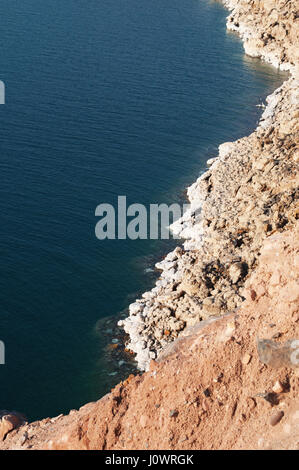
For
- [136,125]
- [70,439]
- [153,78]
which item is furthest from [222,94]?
[70,439]

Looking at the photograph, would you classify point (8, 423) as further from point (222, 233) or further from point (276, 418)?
point (222, 233)

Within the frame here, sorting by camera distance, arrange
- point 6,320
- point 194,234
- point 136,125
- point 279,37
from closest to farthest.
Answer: point 6,320 → point 194,234 → point 136,125 → point 279,37

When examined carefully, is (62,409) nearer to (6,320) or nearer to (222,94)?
(6,320)

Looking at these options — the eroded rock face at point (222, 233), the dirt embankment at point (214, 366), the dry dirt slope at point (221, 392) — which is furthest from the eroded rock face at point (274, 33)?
the dry dirt slope at point (221, 392)

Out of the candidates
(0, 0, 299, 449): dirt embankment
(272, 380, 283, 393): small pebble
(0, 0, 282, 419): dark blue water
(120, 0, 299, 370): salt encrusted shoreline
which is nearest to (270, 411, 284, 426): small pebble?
(0, 0, 299, 449): dirt embankment

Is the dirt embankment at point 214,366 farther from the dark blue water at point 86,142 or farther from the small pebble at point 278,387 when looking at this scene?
the dark blue water at point 86,142
